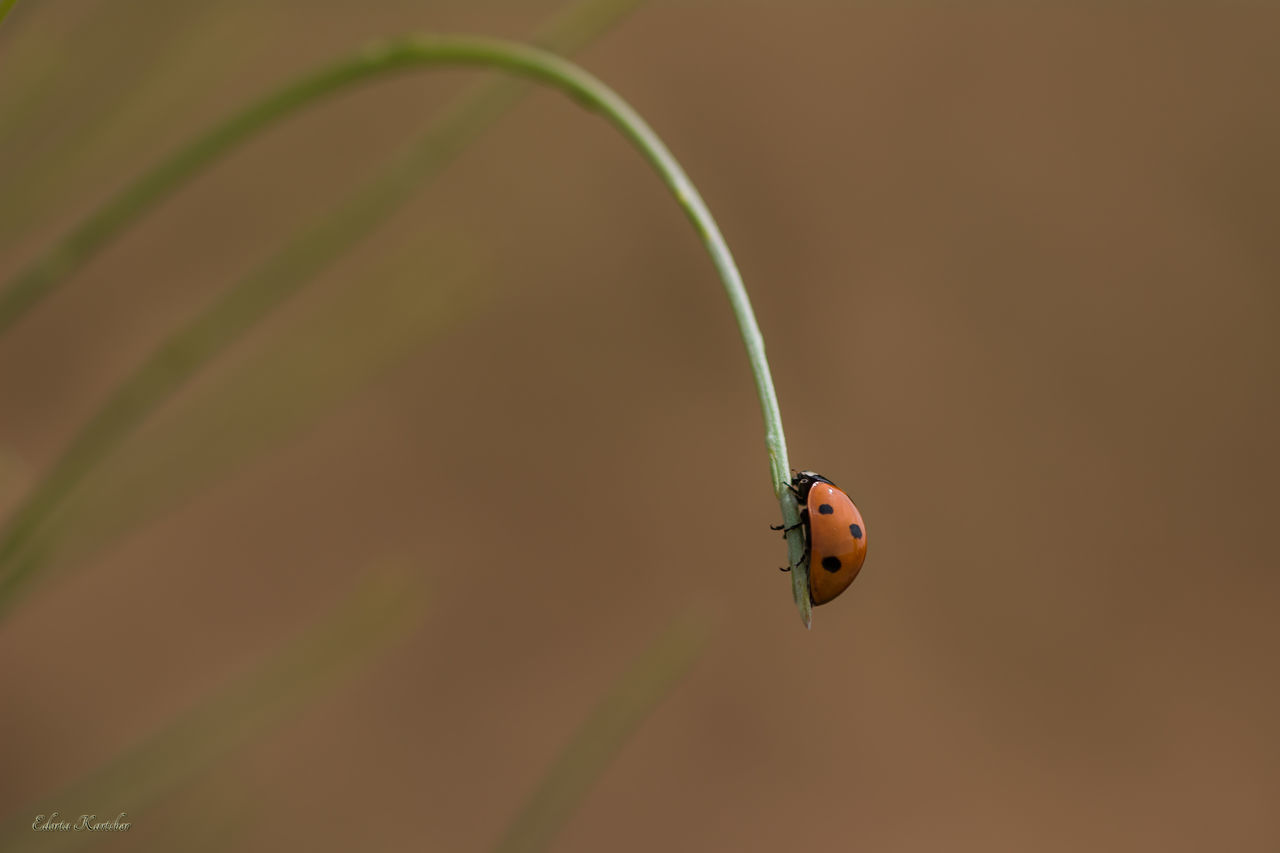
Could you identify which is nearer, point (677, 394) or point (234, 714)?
point (234, 714)

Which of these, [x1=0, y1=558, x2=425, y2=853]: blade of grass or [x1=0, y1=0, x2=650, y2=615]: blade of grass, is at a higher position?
[x1=0, y1=0, x2=650, y2=615]: blade of grass

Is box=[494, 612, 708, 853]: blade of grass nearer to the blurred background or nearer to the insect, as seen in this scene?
the insect

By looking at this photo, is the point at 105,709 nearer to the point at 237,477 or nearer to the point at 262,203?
the point at 237,477

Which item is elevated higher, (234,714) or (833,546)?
(833,546)

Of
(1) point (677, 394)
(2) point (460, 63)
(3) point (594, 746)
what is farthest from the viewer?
(1) point (677, 394)

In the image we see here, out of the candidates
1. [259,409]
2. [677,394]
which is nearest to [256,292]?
[259,409]

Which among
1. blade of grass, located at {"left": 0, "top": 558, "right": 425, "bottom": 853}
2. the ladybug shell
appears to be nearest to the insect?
the ladybug shell

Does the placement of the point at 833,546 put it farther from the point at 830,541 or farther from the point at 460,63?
the point at 460,63

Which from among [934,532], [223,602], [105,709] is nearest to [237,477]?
[223,602]
